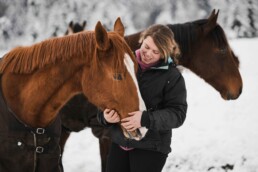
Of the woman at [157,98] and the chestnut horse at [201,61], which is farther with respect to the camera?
the chestnut horse at [201,61]

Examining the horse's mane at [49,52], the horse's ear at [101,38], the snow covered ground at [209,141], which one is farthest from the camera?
the snow covered ground at [209,141]

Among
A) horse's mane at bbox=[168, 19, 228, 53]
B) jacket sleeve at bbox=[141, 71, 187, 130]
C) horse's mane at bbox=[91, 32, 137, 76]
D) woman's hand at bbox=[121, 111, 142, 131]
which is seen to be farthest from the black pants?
horse's mane at bbox=[168, 19, 228, 53]

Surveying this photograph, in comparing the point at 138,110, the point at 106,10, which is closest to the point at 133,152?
the point at 138,110

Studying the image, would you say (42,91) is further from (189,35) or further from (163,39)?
(189,35)

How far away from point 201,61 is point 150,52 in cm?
161

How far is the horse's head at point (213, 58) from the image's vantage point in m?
3.88

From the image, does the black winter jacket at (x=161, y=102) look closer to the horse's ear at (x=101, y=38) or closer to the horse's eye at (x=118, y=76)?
the horse's eye at (x=118, y=76)

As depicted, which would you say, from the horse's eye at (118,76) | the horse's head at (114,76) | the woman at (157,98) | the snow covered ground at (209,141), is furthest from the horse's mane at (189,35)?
the snow covered ground at (209,141)

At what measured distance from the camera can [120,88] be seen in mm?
2227

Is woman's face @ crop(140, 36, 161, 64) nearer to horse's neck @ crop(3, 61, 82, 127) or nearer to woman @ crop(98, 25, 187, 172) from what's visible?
woman @ crop(98, 25, 187, 172)

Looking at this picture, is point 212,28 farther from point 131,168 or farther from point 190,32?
point 131,168

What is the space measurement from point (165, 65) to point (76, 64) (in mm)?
634

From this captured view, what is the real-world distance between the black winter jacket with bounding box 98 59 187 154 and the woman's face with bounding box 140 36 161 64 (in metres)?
0.07

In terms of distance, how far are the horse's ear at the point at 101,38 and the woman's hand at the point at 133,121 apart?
462mm
